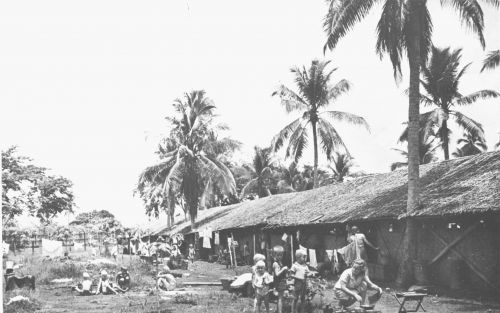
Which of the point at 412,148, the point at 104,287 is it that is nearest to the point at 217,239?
the point at 104,287

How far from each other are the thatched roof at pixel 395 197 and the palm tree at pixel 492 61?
16.3ft

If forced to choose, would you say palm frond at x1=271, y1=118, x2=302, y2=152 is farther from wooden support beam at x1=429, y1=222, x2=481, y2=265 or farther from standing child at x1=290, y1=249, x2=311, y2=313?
standing child at x1=290, y1=249, x2=311, y2=313

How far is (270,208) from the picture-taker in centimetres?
2534

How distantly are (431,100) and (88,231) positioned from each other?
2950 centimetres

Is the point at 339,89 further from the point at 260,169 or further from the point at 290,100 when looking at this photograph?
the point at 260,169

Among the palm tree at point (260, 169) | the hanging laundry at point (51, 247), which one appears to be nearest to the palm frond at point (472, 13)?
the hanging laundry at point (51, 247)

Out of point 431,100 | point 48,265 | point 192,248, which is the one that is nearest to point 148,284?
point 48,265

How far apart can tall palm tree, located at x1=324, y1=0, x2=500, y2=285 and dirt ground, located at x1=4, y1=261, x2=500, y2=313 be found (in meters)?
2.37

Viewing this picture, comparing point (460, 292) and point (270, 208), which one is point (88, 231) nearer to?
point (270, 208)

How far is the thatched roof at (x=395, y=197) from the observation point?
12547 mm

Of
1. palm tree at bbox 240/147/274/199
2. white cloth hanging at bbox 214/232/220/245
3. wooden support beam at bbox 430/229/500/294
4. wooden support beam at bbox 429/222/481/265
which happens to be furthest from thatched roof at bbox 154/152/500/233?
palm tree at bbox 240/147/274/199

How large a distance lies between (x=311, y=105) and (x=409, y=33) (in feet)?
43.7

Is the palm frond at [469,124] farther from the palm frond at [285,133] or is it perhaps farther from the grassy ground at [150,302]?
the grassy ground at [150,302]

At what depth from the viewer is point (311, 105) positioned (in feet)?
90.5
